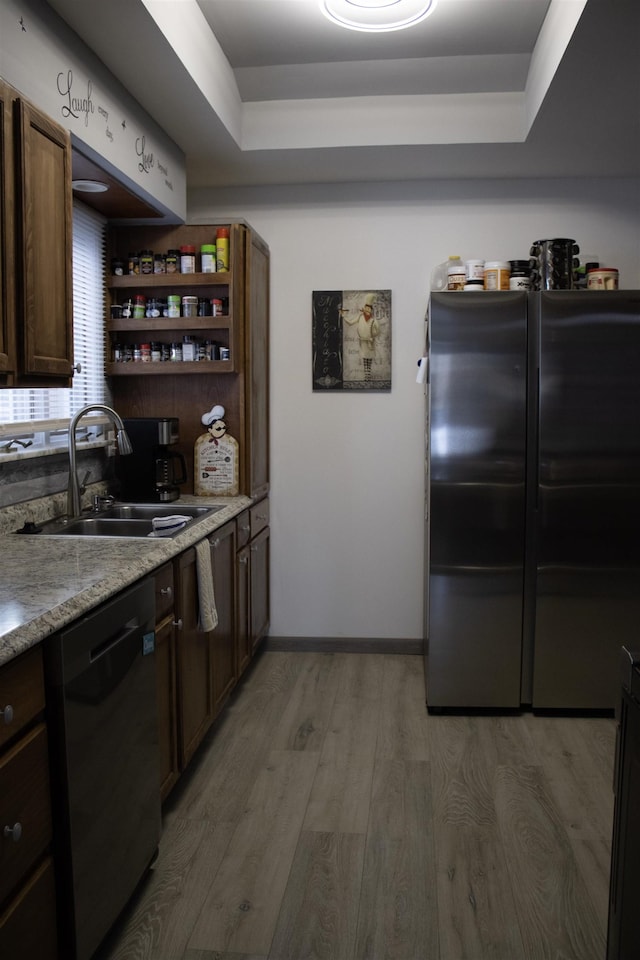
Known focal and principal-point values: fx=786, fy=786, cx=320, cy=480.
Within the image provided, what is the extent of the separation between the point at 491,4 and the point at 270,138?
3.81 ft

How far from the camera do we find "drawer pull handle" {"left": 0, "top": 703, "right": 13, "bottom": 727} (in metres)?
1.44

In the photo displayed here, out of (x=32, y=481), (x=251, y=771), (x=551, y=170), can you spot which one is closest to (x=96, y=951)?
(x=251, y=771)

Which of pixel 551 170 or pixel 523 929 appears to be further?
pixel 551 170

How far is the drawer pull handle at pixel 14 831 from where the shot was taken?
1.43 metres

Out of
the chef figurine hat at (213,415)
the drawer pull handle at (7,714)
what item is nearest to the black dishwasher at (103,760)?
the drawer pull handle at (7,714)

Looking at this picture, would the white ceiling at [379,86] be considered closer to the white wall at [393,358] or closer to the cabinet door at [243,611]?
the white wall at [393,358]

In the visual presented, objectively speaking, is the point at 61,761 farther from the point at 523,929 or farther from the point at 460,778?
the point at 460,778

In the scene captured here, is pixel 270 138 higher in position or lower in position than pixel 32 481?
higher

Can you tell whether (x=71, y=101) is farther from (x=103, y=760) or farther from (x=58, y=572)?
(x=103, y=760)

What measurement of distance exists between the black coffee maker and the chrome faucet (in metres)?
A: 0.49

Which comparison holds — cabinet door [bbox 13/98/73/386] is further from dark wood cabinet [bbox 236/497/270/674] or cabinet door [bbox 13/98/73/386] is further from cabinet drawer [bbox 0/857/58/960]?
dark wood cabinet [bbox 236/497/270/674]

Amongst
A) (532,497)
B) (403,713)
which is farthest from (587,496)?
(403,713)

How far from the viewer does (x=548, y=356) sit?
3328mm

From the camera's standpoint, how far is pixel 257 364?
12.9ft
